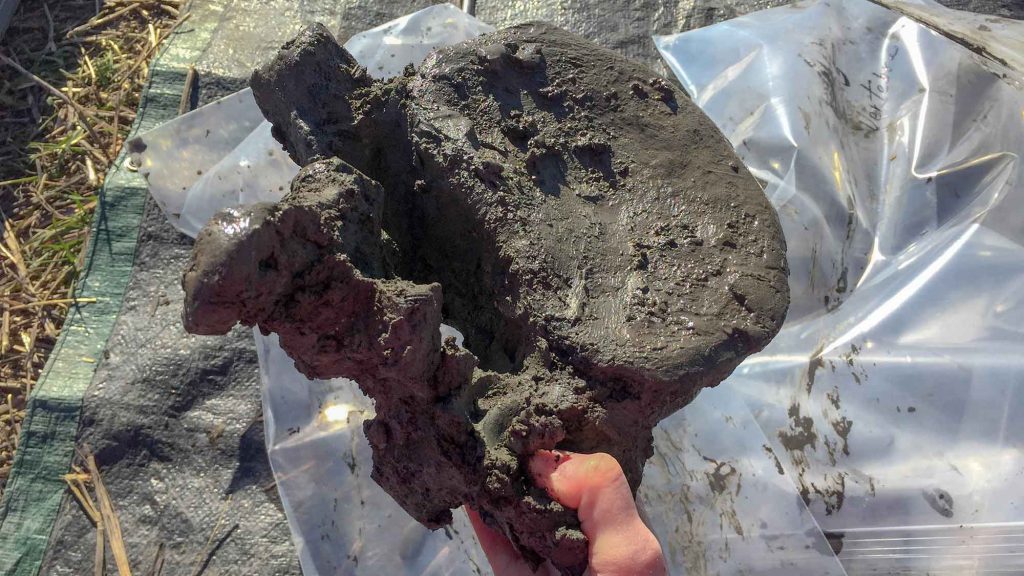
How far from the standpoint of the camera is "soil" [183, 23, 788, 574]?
4.86 feet

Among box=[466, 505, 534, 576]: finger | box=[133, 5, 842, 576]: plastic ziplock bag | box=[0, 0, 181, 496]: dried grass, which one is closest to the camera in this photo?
box=[466, 505, 534, 576]: finger

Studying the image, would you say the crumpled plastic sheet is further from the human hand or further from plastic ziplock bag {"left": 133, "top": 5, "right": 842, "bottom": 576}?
the human hand

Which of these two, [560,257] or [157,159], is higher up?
[560,257]

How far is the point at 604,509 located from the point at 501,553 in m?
0.38

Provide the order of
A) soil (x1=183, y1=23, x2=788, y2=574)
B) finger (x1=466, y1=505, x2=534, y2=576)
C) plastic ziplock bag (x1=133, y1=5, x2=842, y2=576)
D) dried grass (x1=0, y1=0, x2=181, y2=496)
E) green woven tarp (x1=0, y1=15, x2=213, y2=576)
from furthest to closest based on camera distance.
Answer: dried grass (x1=0, y1=0, x2=181, y2=496)
green woven tarp (x1=0, y1=15, x2=213, y2=576)
plastic ziplock bag (x1=133, y1=5, x2=842, y2=576)
finger (x1=466, y1=505, x2=534, y2=576)
soil (x1=183, y1=23, x2=788, y2=574)

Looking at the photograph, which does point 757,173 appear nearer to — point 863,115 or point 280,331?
point 863,115

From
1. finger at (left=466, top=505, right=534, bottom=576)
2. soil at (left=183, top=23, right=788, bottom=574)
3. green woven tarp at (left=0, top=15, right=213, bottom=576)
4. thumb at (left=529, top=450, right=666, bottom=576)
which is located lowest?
green woven tarp at (left=0, top=15, right=213, bottom=576)

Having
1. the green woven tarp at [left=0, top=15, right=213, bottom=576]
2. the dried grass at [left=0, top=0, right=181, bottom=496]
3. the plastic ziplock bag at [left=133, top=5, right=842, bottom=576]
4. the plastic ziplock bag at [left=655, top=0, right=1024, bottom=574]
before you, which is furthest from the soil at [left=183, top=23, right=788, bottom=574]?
the dried grass at [left=0, top=0, right=181, bottom=496]

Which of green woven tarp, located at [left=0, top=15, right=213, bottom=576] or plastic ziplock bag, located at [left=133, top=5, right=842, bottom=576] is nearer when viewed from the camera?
plastic ziplock bag, located at [left=133, top=5, right=842, bottom=576]

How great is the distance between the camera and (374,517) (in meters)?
2.38

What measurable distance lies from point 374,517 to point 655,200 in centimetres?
122

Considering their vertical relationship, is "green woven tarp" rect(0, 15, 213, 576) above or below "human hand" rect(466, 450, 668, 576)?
below

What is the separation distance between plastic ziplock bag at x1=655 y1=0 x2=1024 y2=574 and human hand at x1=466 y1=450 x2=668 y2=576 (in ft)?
3.18

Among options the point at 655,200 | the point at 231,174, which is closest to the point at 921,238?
the point at 655,200
